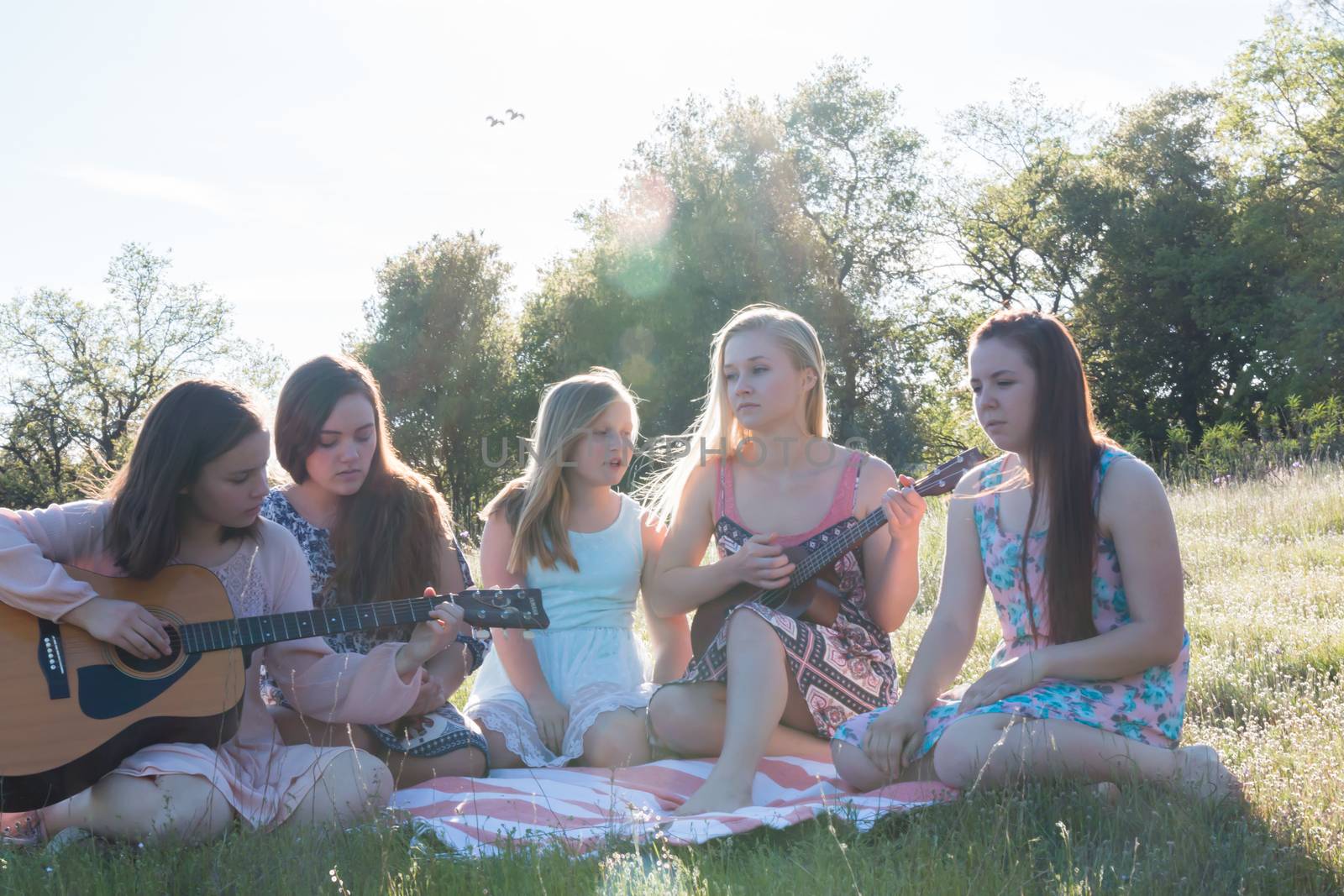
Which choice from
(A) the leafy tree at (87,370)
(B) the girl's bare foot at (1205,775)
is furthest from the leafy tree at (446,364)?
(B) the girl's bare foot at (1205,775)

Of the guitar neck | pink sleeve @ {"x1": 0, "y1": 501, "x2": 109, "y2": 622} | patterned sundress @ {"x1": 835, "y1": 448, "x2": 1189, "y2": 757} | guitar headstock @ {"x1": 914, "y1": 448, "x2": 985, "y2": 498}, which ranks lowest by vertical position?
patterned sundress @ {"x1": 835, "y1": 448, "x2": 1189, "y2": 757}

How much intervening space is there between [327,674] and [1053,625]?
222 cm

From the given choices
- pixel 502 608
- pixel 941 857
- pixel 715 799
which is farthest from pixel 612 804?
pixel 941 857

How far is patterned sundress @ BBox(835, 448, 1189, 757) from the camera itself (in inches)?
122

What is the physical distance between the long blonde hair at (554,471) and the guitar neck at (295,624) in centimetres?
99

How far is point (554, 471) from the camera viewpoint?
4418 mm

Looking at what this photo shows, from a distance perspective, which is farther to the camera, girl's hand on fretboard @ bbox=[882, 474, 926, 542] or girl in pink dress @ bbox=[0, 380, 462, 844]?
girl's hand on fretboard @ bbox=[882, 474, 926, 542]

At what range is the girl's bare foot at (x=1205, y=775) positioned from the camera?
2.91 meters

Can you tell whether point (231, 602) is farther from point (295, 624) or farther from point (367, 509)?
point (367, 509)

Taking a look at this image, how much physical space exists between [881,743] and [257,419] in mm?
2102

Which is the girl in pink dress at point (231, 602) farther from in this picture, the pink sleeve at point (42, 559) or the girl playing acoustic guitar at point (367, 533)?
the girl playing acoustic guitar at point (367, 533)

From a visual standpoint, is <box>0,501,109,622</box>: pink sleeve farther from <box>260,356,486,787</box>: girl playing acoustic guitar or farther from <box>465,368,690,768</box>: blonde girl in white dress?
<box>465,368,690,768</box>: blonde girl in white dress

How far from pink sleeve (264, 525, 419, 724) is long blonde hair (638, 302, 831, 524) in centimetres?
141

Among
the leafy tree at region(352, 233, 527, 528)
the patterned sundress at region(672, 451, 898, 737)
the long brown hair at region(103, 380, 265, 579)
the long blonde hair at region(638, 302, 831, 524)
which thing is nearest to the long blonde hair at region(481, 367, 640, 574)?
the long blonde hair at region(638, 302, 831, 524)
